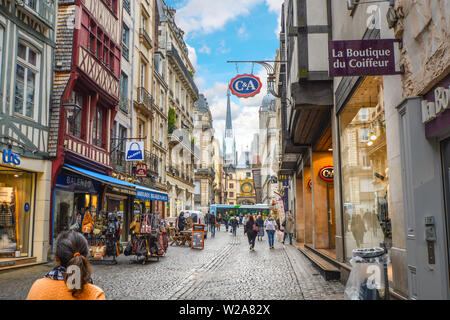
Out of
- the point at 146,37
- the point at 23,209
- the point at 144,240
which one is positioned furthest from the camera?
the point at 146,37

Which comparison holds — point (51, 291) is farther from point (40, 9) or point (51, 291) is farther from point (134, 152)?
point (134, 152)

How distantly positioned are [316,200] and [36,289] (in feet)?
50.0

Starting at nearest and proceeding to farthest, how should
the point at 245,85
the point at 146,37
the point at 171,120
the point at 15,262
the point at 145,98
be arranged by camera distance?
the point at 15,262
the point at 245,85
the point at 145,98
the point at 146,37
the point at 171,120

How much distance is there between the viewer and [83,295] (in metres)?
2.90

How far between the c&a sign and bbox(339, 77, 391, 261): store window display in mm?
8696

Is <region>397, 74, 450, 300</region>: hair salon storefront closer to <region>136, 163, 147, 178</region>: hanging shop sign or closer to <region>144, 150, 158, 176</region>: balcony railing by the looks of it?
<region>136, 163, 147, 178</region>: hanging shop sign

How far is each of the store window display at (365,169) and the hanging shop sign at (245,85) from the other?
6244 mm

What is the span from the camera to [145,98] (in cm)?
2798

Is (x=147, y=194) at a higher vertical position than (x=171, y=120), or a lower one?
lower

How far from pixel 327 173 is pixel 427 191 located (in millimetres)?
11416

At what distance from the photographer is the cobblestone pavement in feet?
28.2

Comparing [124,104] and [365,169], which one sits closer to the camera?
[365,169]

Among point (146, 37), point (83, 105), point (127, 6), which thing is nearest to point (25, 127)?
point (83, 105)

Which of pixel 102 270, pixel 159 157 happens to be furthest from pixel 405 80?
pixel 159 157
